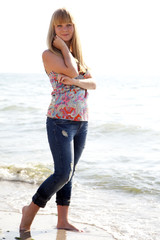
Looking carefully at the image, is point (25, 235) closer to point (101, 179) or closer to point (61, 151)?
point (61, 151)

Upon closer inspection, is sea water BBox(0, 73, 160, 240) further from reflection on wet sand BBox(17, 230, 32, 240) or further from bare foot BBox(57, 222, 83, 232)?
reflection on wet sand BBox(17, 230, 32, 240)

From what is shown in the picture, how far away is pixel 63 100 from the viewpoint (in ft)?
10.3

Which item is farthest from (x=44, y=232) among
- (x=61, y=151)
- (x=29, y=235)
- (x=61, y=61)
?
(x=61, y=61)

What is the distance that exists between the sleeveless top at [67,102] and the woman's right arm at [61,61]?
80mm

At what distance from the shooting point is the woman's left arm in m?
3.10

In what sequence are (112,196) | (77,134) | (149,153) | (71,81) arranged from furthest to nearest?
(149,153)
(112,196)
(77,134)
(71,81)

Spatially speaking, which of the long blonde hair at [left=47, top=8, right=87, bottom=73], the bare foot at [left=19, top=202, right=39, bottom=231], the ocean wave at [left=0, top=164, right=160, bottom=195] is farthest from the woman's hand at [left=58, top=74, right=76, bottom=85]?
the ocean wave at [left=0, top=164, right=160, bottom=195]

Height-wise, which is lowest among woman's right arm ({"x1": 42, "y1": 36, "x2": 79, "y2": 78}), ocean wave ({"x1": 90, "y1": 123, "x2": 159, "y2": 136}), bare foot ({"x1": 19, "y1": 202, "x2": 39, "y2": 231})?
ocean wave ({"x1": 90, "y1": 123, "x2": 159, "y2": 136})

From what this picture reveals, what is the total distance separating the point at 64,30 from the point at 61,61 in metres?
0.30

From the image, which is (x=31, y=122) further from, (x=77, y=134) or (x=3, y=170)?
(x=77, y=134)

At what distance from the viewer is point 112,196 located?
5.07 meters

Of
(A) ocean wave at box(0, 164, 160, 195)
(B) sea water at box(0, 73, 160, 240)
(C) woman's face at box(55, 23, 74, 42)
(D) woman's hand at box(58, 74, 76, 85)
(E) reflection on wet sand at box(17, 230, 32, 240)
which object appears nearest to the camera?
(D) woman's hand at box(58, 74, 76, 85)

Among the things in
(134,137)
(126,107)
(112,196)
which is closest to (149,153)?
(134,137)

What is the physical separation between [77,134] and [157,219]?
1.54 metres
